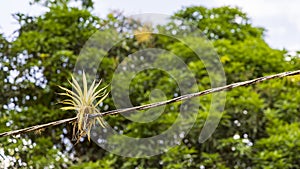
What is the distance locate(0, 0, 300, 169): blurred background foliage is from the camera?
3.14 meters

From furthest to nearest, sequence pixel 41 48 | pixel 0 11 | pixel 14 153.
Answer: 1. pixel 41 48
2. pixel 0 11
3. pixel 14 153

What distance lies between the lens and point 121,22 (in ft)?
11.9

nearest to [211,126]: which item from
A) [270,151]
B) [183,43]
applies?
[270,151]

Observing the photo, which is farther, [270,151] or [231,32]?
[231,32]

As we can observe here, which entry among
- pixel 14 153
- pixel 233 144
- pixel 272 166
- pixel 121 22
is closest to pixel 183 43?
pixel 121 22

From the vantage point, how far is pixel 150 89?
348 cm

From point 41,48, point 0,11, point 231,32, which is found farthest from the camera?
point 231,32

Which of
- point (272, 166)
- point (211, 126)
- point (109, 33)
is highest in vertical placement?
point (109, 33)

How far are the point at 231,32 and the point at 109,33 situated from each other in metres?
0.86

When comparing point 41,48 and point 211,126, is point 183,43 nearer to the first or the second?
point 211,126

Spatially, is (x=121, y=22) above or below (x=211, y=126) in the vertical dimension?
above

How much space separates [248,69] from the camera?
11.8 feet

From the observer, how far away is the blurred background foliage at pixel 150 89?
3137 millimetres

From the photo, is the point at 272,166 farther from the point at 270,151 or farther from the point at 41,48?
the point at 41,48
